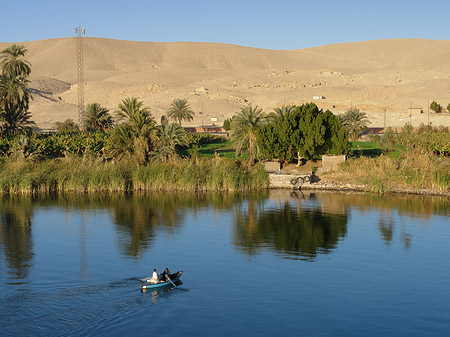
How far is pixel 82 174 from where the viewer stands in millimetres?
53000

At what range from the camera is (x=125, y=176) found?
Answer: 53.7 metres

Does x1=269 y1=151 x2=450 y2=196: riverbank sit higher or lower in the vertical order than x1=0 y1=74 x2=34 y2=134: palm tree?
lower

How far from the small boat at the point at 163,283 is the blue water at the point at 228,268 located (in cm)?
28

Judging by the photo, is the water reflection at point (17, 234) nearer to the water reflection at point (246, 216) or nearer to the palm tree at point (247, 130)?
the water reflection at point (246, 216)

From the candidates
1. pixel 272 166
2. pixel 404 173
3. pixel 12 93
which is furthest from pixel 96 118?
pixel 404 173

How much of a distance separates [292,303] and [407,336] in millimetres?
4756

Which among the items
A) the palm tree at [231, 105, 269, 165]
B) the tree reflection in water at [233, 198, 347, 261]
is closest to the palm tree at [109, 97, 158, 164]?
the palm tree at [231, 105, 269, 165]

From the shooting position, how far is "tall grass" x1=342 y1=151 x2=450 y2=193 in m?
51.5

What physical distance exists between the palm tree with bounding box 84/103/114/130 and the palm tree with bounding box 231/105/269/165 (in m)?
28.8

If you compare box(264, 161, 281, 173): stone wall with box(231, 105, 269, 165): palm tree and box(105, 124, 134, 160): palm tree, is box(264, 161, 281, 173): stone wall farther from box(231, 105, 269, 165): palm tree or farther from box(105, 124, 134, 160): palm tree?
box(105, 124, 134, 160): palm tree

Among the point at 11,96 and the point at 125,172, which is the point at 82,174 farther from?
the point at 11,96

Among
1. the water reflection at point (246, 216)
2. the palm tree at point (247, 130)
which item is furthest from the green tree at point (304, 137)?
the water reflection at point (246, 216)

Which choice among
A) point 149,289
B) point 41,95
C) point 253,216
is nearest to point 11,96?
point 253,216

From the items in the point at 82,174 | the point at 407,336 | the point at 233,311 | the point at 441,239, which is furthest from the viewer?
the point at 82,174
